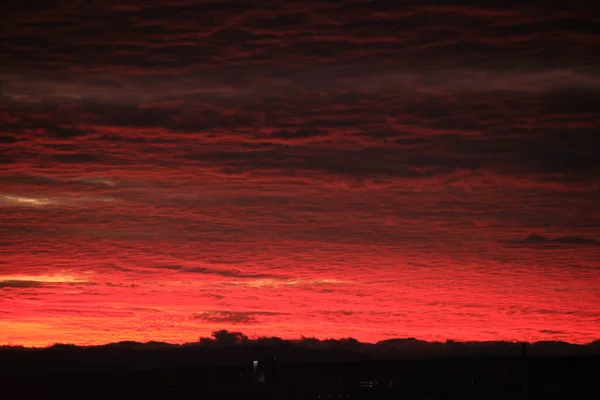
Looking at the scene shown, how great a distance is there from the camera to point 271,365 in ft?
506
